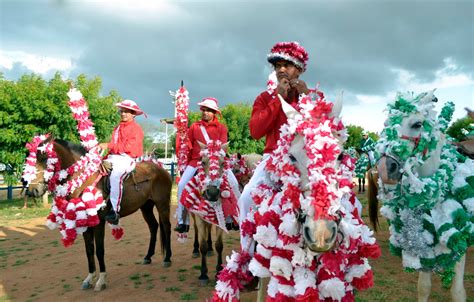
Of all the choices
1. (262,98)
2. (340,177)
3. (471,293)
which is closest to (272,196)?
(340,177)

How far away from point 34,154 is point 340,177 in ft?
17.6

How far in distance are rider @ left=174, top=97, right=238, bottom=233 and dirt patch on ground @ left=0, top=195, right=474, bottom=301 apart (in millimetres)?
1136

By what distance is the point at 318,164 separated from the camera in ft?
8.09

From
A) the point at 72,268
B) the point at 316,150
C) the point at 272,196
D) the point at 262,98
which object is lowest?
the point at 72,268

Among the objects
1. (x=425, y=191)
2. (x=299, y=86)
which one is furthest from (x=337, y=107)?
(x=425, y=191)

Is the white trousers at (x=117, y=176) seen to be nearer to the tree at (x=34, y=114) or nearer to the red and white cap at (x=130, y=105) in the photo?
the red and white cap at (x=130, y=105)

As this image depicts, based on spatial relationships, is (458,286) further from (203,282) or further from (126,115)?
(126,115)

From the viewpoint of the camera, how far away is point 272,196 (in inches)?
120

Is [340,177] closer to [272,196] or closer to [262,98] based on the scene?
[272,196]

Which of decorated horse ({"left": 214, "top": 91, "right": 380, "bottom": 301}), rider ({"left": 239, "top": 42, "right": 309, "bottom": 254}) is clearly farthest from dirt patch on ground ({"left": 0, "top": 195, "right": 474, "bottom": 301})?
decorated horse ({"left": 214, "top": 91, "right": 380, "bottom": 301})

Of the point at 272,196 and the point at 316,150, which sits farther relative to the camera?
the point at 272,196

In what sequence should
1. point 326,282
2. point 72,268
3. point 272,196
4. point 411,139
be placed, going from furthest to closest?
point 72,268
point 411,139
point 272,196
point 326,282

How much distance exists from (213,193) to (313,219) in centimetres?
383

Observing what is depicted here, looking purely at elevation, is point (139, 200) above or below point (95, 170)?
below
